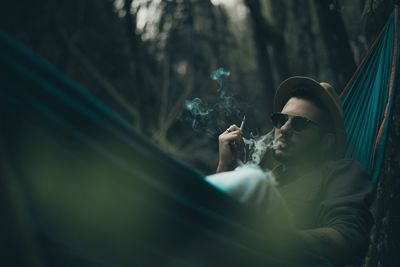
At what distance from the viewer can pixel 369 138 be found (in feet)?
8.90

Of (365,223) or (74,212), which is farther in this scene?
(365,223)

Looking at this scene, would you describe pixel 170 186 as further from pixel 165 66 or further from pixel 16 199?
pixel 165 66

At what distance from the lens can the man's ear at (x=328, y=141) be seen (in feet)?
8.21

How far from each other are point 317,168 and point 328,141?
0.21 metres

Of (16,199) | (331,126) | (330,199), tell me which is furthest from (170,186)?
(331,126)

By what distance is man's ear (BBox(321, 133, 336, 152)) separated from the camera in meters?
2.50

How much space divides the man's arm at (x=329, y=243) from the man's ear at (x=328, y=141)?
0.66 m

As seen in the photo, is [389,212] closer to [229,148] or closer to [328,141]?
[328,141]

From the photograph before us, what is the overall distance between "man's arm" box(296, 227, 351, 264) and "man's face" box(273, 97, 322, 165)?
1.91 feet

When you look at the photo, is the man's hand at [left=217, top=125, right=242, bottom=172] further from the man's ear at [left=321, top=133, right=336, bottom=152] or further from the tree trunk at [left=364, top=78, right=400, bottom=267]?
the tree trunk at [left=364, top=78, right=400, bottom=267]

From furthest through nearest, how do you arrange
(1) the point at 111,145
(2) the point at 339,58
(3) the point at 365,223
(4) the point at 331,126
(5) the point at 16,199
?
(2) the point at 339,58 → (4) the point at 331,126 → (3) the point at 365,223 → (1) the point at 111,145 → (5) the point at 16,199

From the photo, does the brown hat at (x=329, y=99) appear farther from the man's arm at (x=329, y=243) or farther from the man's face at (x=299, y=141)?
the man's arm at (x=329, y=243)

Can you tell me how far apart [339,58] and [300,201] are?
2.01 m

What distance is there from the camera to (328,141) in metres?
2.52
